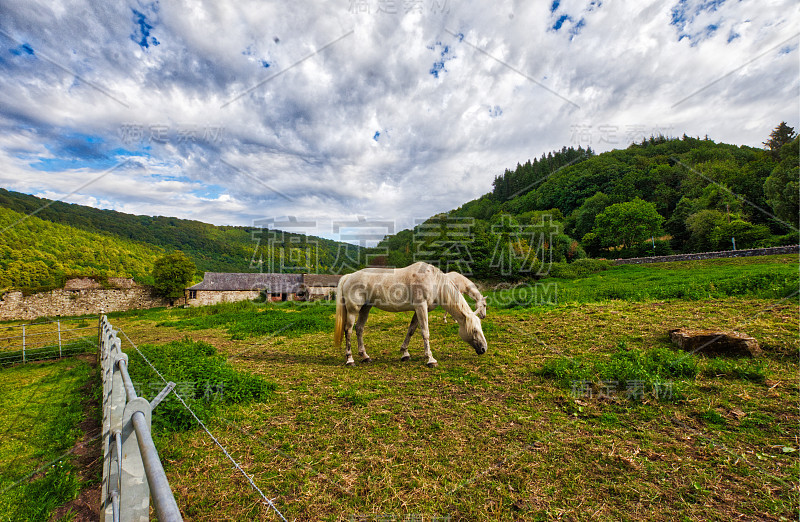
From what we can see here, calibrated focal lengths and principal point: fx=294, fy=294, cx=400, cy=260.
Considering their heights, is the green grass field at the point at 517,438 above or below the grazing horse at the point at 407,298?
below

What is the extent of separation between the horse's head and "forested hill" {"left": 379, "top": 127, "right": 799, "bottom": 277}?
2434 cm

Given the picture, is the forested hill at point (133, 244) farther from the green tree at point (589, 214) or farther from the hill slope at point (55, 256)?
the green tree at point (589, 214)

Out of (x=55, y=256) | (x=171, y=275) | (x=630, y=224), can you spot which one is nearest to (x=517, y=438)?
(x=171, y=275)

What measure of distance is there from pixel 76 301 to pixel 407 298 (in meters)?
40.8

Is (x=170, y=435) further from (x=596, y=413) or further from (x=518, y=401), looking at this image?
(x=596, y=413)

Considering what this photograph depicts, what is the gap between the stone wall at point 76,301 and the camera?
26.8 meters

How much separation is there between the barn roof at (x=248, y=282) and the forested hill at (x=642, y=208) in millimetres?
16877

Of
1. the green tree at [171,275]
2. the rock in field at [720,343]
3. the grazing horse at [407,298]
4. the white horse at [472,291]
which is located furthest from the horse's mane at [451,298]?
the green tree at [171,275]

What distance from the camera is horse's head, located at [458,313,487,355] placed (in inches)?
283

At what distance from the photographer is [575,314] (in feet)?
36.3

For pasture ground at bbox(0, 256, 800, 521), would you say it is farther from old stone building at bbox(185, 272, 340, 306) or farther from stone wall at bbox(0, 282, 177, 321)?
old stone building at bbox(185, 272, 340, 306)

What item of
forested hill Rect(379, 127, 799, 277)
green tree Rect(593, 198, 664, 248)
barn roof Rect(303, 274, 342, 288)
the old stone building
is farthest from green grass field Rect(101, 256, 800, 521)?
green tree Rect(593, 198, 664, 248)

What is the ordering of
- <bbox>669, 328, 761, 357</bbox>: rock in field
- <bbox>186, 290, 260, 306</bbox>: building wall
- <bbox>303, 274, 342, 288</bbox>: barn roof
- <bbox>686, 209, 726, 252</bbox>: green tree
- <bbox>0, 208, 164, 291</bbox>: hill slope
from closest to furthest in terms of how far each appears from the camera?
<bbox>669, 328, 761, 357</bbox>: rock in field < <bbox>0, 208, 164, 291</bbox>: hill slope < <bbox>686, 209, 726, 252</bbox>: green tree < <bbox>186, 290, 260, 306</bbox>: building wall < <bbox>303, 274, 342, 288</bbox>: barn roof

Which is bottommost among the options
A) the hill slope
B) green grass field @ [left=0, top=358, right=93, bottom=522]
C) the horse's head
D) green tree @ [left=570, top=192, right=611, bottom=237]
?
green grass field @ [left=0, top=358, right=93, bottom=522]
